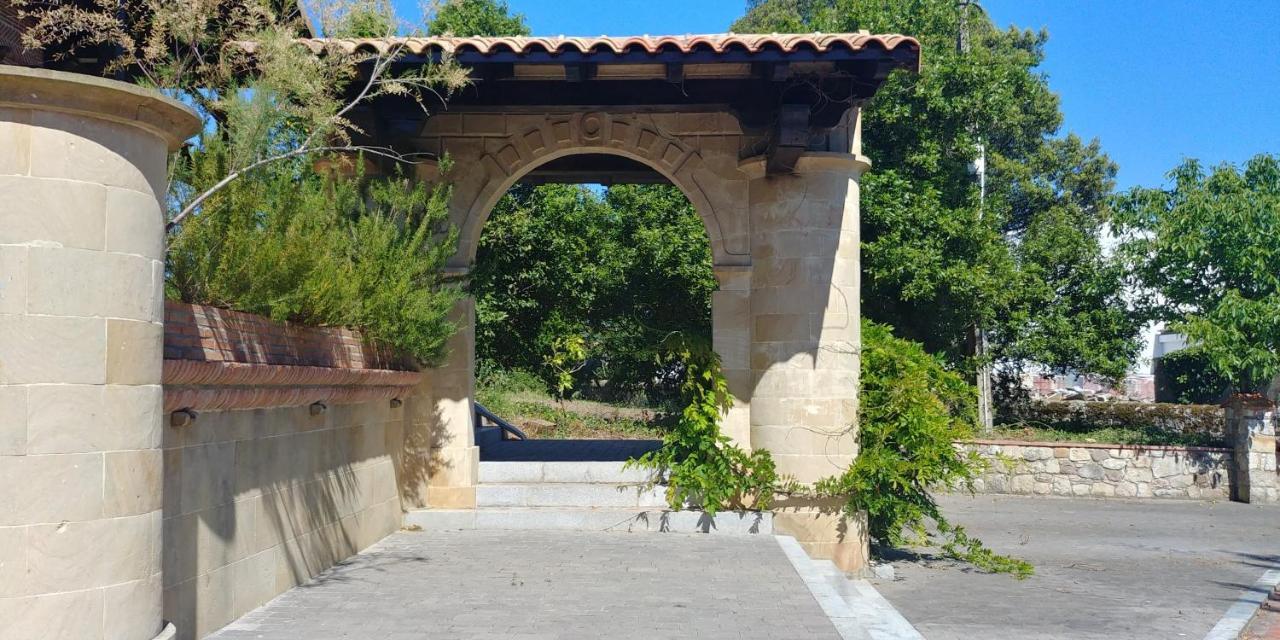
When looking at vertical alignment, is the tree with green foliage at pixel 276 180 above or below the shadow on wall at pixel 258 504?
above

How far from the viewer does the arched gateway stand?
392 inches

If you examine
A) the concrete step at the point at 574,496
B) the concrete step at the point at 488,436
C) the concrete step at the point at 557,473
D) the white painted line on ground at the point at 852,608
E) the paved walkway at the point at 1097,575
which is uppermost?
the concrete step at the point at 488,436

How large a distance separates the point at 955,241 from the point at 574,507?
12.5m

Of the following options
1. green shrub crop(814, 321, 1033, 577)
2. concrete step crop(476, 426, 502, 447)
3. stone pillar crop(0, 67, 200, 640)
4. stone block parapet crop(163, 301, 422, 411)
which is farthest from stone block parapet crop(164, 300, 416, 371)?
concrete step crop(476, 426, 502, 447)

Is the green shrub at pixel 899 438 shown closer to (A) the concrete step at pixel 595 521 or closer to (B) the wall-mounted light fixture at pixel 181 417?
(A) the concrete step at pixel 595 521

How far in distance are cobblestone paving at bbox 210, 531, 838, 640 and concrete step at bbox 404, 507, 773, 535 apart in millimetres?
376

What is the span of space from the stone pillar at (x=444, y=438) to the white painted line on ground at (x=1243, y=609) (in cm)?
605

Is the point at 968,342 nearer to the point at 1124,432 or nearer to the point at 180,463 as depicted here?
the point at 1124,432

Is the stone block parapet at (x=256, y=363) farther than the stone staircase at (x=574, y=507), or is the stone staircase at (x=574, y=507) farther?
the stone staircase at (x=574, y=507)

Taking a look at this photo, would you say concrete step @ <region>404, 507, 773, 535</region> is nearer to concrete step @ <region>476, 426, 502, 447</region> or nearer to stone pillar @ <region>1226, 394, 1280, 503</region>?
concrete step @ <region>476, 426, 502, 447</region>

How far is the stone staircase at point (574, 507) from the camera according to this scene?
9.84 m

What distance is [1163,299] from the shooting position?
803 inches

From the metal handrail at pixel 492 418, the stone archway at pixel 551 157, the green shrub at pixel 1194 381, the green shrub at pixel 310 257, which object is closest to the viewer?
the green shrub at pixel 310 257

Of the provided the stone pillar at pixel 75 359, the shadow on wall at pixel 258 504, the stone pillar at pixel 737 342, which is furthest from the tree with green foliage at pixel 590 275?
the stone pillar at pixel 75 359
